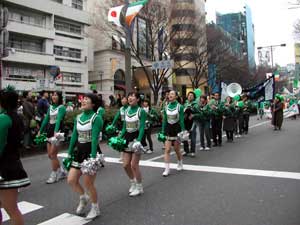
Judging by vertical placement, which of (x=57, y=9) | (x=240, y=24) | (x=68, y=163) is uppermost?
(x=240, y=24)

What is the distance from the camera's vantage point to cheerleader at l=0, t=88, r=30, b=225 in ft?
10.7

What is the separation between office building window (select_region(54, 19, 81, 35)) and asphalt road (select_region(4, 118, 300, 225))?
32311 mm

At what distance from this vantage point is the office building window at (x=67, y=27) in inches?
1491

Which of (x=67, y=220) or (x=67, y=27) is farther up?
(x=67, y=27)

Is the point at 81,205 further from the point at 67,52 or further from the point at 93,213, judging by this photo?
the point at 67,52

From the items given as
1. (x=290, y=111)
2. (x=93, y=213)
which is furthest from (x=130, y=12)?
(x=290, y=111)

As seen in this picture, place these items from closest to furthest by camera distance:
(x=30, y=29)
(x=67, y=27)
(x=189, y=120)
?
1. (x=189, y=120)
2. (x=30, y=29)
3. (x=67, y=27)

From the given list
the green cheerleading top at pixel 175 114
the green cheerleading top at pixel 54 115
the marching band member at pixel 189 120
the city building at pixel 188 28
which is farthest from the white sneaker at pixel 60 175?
the city building at pixel 188 28

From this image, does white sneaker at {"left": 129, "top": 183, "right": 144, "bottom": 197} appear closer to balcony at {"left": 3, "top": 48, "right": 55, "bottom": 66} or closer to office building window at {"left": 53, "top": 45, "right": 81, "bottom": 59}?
balcony at {"left": 3, "top": 48, "right": 55, "bottom": 66}

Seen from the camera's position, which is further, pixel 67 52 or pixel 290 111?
pixel 67 52

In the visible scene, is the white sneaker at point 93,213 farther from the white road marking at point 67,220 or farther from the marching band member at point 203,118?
the marching band member at point 203,118

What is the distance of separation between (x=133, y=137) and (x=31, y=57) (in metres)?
31.8

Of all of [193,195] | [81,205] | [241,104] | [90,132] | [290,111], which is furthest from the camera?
[290,111]

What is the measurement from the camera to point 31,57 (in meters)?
34.2
